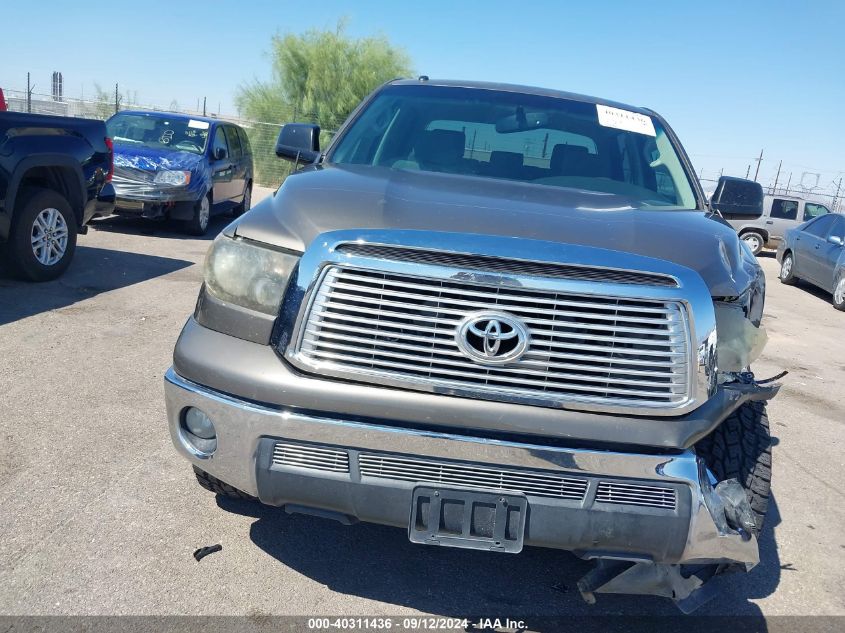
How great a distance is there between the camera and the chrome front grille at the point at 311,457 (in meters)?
2.27

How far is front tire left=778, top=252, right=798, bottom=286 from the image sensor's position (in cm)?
1389

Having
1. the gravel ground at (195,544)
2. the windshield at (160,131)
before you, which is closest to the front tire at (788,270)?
the gravel ground at (195,544)

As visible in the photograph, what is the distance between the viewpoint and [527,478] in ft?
7.35

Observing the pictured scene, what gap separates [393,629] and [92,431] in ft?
6.71

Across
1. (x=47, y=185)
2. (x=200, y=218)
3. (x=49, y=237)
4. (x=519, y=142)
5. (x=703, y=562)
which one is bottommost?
(x=200, y=218)

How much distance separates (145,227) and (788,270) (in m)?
11.2

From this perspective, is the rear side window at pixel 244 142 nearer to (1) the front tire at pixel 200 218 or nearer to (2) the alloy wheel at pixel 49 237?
(1) the front tire at pixel 200 218

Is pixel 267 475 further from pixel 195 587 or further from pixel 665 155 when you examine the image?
pixel 665 155

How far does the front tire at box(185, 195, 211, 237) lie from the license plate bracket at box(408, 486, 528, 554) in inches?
366

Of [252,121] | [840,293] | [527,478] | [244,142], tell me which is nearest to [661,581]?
[527,478]

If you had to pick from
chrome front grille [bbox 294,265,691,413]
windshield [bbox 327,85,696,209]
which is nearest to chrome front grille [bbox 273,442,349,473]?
chrome front grille [bbox 294,265,691,413]

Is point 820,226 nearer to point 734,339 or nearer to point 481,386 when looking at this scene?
point 734,339

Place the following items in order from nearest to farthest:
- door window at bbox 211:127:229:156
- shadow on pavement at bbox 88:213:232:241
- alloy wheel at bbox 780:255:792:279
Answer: shadow on pavement at bbox 88:213:232:241 < door window at bbox 211:127:229:156 < alloy wheel at bbox 780:255:792:279

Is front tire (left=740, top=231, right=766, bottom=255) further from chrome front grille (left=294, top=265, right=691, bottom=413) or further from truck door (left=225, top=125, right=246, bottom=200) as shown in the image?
chrome front grille (left=294, top=265, right=691, bottom=413)
